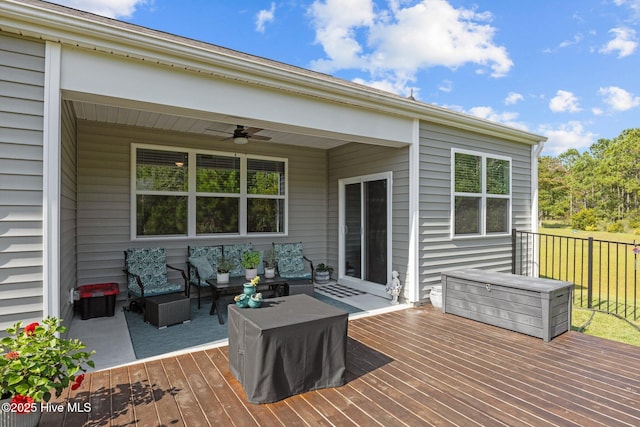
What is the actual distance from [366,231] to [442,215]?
54.0 inches

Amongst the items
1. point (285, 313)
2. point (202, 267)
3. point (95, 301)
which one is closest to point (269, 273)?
point (202, 267)

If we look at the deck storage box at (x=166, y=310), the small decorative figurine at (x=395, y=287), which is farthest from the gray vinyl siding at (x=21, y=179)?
the small decorative figurine at (x=395, y=287)

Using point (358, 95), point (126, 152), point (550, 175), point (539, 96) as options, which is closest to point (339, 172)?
point (358, 95)

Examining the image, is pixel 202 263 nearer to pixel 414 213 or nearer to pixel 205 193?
pixel 205 193

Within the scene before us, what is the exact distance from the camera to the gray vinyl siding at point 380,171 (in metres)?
5.14

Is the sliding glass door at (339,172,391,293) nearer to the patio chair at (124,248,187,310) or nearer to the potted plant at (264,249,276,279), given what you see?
the potted plant at (264,249,276,279)

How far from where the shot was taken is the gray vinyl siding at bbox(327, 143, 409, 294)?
16.9ft

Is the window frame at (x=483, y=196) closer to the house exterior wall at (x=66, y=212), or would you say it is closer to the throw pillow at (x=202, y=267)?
the throw pillow at (x=202, y=267)

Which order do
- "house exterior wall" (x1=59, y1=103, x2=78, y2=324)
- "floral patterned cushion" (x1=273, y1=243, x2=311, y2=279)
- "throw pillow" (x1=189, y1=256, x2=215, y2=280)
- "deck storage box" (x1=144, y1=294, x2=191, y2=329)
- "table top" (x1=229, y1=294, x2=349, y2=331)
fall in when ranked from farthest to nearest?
"floral patterned cushion" (x1=273, y1=243, x2=311, y2=279) < "throw pillow" (x1=189, y1=256, x2=215, y2=280) < "deck storage box" (x1=144, y1=294, x2=191, y2=329) < "house exterior wall" (x1=59, y1=103, x2=78, y2=324) < "table top" (x1=229, y1=294, x2=349, y2=331)

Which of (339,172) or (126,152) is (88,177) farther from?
(339,172)

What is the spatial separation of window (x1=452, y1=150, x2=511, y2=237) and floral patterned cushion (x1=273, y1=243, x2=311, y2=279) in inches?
109

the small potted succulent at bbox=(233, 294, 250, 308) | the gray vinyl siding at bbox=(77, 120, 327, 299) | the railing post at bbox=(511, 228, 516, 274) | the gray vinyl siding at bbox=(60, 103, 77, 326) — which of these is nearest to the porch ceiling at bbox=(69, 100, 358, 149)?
the gray vinyl siding at bbox=(77, 120, 327, 299)

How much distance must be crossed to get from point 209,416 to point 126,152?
14.2ft

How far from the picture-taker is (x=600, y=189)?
92.0ft
